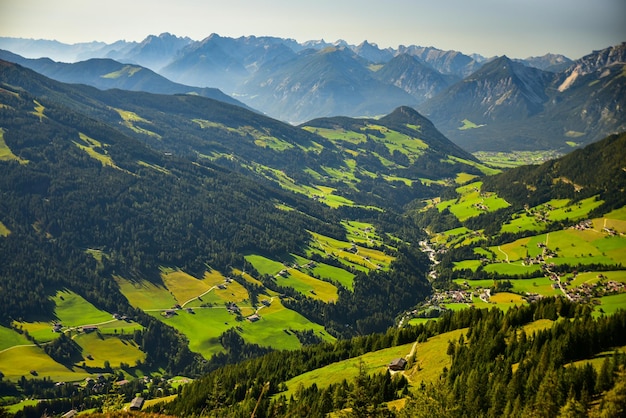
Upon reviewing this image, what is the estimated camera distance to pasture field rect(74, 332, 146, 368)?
169 metres

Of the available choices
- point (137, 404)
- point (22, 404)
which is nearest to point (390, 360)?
A: point (137, 404)

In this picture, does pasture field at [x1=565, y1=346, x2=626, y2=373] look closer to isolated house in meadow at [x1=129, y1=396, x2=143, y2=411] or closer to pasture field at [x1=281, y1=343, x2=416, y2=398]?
pasture field at [x1=281, y1=343, x2=416, y2=398]

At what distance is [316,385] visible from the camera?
10294 centimetres

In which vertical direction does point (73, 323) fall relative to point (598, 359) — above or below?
below

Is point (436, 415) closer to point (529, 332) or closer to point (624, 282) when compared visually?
point (529, 332)

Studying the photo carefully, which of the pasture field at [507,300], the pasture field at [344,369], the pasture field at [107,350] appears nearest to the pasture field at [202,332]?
the pasture field at [107,350]

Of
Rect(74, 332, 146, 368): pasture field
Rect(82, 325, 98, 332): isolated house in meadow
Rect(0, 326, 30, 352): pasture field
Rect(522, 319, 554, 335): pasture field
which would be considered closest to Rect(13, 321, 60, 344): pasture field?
Rect(0, 326, 30, 352): pasture field

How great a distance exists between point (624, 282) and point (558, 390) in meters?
156

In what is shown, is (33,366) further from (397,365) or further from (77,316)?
(397,365)

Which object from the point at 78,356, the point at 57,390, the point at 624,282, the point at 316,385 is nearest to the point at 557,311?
the point at 316,385

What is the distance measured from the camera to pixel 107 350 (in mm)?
175000

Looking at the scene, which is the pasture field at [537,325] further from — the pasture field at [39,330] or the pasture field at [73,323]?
the pasture field at [39,330]

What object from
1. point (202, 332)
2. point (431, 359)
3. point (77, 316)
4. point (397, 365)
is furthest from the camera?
point (77, 316)

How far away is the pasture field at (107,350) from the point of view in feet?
555
